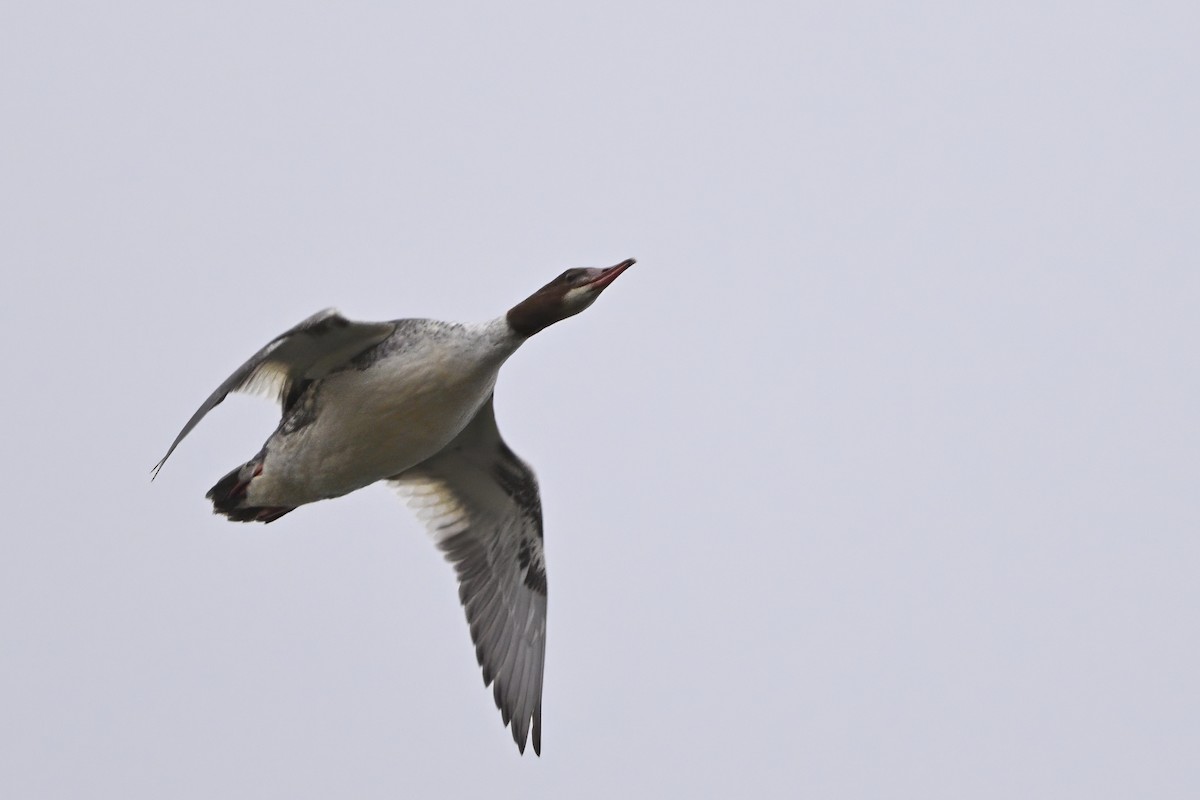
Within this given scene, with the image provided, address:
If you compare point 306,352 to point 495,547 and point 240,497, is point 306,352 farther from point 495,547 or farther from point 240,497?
point 495,547

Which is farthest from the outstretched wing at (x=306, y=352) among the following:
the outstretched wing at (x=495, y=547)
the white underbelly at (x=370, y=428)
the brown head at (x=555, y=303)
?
the outstretched wing at (x=495, y=547)

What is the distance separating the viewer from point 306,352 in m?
10.2

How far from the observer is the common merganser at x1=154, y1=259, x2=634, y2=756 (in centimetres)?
996

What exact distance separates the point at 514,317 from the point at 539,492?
221 cm

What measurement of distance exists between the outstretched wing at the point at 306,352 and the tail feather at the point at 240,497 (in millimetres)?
496

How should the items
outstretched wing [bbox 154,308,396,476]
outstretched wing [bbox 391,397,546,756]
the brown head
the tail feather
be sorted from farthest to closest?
1. outstretched wing [bbox 391,397,546,756]
2. the tail feather
3. the brown head
4. outstretched wing [bbox 154,308,396,476]

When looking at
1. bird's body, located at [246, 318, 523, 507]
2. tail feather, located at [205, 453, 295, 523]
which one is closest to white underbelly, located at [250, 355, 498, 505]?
bird's body, located at [246, 318, 523, 507]

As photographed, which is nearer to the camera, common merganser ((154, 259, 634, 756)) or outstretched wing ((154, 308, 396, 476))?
outstretched wing ((154, 308, 396, 476))

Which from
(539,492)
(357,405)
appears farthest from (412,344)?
(539,492)

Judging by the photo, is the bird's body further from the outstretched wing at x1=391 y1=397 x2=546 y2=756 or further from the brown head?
the outstretched wing at x1=391 y1=397 x2=546 y2=756

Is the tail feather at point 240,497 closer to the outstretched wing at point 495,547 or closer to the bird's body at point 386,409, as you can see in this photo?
the bird's body at point 386,409

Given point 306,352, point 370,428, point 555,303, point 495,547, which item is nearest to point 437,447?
point 370,428

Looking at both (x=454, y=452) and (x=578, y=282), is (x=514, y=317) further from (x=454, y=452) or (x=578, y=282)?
(x=454, y=452)

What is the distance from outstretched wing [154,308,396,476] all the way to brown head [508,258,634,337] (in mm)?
881
